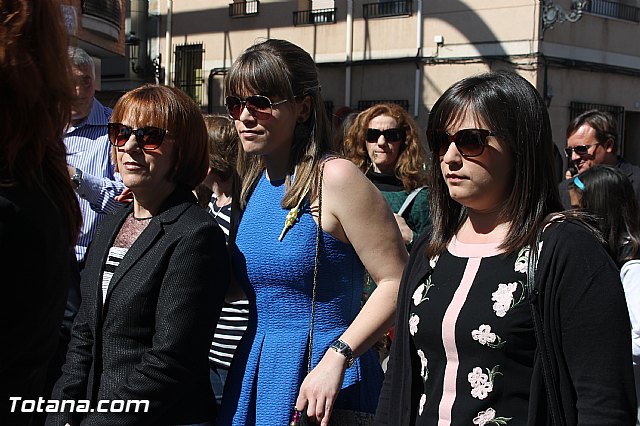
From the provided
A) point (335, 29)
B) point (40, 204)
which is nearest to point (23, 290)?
point (40, 204)


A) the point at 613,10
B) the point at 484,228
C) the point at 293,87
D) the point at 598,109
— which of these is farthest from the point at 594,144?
the point at 613,10

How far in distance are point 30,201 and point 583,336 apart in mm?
1291

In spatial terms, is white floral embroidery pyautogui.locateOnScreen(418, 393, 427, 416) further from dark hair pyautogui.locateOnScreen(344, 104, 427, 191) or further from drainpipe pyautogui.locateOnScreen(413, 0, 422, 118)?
drainpipe pyautogui.locateOnScreen(413, 0, 422, 118)

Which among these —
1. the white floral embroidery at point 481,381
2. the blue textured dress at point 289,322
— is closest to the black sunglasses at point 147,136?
the blue textured dress at point 289,322

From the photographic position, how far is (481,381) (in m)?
2.26

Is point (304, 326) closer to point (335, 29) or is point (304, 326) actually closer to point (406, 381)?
point (406, 381)

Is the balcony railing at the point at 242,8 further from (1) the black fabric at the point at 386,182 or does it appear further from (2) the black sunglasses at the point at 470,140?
(2) the black sunglasses at the point at 470,140

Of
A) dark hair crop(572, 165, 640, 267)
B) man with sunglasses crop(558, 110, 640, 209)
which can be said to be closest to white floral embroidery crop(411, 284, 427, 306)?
dark hair crop(572, 165, 640, 267)

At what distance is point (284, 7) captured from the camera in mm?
22594

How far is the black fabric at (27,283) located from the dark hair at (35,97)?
51 mm

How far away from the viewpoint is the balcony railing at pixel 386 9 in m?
20.5

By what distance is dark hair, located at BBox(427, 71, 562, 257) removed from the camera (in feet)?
7.82

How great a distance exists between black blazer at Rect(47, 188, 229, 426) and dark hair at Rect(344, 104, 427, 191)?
2.70m

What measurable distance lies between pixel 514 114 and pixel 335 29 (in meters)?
19.7
